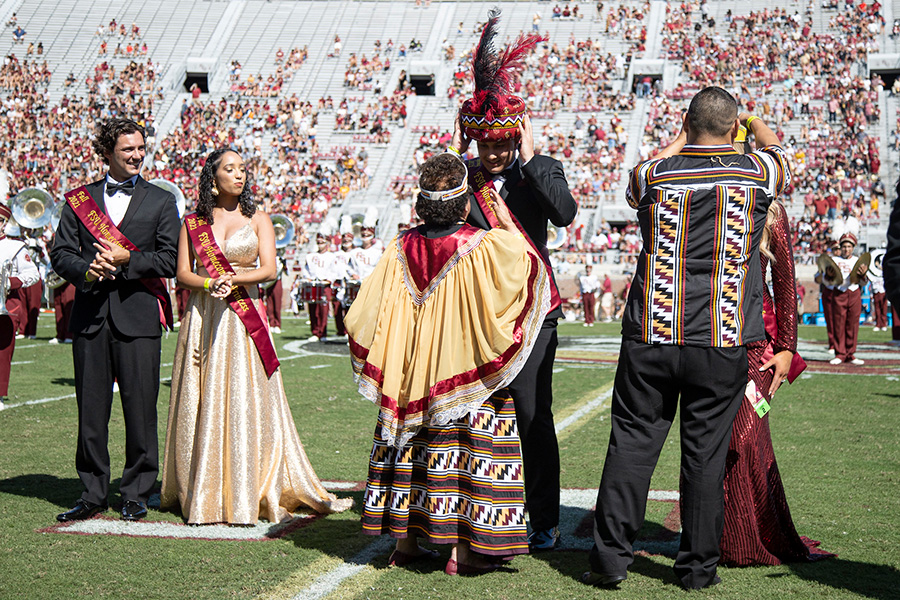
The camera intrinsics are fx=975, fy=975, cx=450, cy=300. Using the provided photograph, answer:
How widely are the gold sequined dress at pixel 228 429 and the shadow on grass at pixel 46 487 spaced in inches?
29.1

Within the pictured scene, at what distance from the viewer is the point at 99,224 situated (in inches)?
216

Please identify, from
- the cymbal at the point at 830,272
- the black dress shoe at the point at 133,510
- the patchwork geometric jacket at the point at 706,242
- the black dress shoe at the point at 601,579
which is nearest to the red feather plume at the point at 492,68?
the patchwork geometric jacket at the point at 706,242

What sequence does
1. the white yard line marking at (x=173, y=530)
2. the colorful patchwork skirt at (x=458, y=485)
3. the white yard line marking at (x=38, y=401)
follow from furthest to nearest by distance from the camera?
the white yard line marking at (x=38, y=401) < the white yard line marking at (x=173, y=530) < the colorful patchwork skirt at (x=458, y=485)

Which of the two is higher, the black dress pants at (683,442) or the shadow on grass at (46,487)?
the black dress pants at (683,442)

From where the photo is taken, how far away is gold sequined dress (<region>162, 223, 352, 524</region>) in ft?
17.1

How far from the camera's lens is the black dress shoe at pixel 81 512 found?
5.19 metres

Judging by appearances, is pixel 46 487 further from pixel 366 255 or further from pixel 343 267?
pixel 343 267

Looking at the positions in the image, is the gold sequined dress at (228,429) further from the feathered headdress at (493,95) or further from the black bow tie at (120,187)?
the feathered headdress at (493,95)

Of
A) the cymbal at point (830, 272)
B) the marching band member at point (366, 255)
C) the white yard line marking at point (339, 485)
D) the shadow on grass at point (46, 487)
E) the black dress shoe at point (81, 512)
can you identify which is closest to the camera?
the black dress shoe at point (81, 512)

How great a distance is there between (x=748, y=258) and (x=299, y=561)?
2431 millimetres

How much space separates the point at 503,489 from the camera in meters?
4.29

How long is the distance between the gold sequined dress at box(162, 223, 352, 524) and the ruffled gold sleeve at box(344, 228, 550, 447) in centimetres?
106

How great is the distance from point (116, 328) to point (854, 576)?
395cm

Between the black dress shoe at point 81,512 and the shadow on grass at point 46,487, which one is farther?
the shadow on grass at point 46,487
